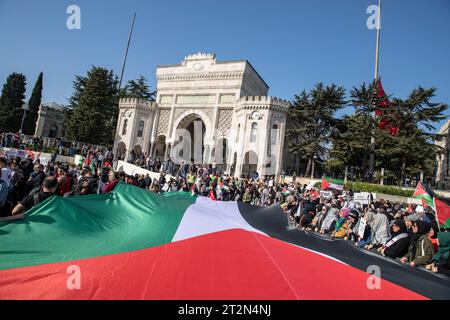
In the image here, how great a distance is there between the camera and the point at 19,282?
241 cm

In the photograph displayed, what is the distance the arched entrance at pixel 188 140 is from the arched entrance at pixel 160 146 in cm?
252

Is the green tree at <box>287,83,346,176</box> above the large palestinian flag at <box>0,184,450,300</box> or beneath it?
above

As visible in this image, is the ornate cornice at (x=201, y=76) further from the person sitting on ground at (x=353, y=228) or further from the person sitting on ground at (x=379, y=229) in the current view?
the person sitting on ground at (x=379, y=229)

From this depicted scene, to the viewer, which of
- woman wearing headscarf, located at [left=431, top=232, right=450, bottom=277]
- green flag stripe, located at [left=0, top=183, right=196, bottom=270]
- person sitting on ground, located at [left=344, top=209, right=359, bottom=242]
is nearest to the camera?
green flag stripe, located at [left=0, top=183, right=196, bottom=270]

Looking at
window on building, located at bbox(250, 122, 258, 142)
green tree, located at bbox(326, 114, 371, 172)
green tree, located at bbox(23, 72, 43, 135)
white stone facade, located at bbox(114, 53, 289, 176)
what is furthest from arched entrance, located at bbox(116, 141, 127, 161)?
green tree, located at bbox(326, 114, 371, 172)

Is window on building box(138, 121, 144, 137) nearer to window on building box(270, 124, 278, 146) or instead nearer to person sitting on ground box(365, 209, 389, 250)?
window on building box(270, 124, 278, 146)

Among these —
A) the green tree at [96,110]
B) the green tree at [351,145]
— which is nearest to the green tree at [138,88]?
the green tree at [96,110]

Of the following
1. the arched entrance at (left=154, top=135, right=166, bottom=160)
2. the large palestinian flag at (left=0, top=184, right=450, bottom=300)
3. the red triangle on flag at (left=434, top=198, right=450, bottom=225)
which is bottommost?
the large palestinian flag at (left=0, top=184, right=450, bottom=300)

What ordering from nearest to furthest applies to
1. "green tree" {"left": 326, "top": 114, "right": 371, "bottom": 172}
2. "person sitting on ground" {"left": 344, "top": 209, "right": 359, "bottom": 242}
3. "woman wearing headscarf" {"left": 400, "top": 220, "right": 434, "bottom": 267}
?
"woman wearing headscarf" {"left": 400, "top": 220, "right": 434, "bottom": 267}, "person sitting on ground" {"left": 344, "top": 209, "right": 359, "bottom": 242}, "green tree" {"left": 326, "top": 114, "right": 371, "bottom": 172}

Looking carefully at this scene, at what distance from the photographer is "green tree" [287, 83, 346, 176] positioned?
27781mm

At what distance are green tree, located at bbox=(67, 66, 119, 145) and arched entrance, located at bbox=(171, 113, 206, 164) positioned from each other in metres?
10.3
